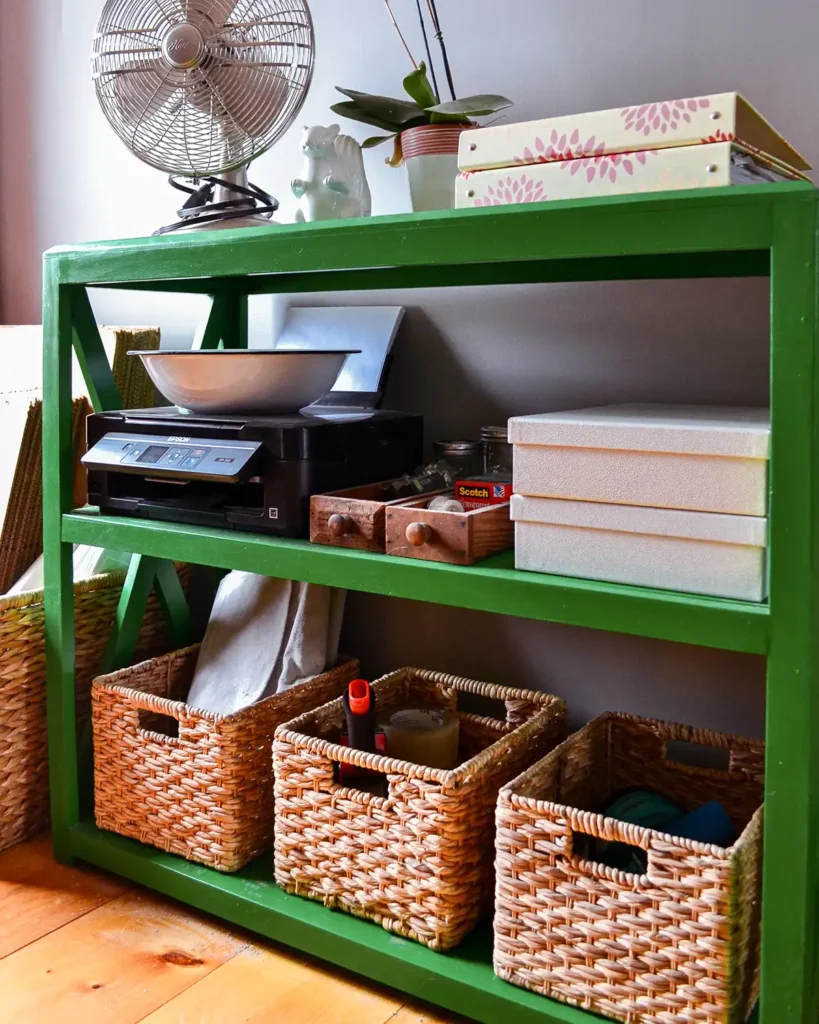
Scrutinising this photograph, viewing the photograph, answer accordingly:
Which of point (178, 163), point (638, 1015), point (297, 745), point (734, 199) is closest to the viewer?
point (734, 199)

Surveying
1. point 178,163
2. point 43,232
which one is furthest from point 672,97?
point 43,232

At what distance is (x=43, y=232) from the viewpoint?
7.50 ft

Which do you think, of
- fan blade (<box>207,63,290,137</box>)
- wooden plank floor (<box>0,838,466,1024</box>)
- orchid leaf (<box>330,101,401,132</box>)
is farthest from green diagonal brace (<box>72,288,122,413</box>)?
wooden plank floor (<box>0,838,466,1024</box>)

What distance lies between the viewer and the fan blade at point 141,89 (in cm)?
161

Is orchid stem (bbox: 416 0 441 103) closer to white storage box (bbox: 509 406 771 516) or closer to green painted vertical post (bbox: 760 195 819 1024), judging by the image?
white storage box (bbox: 509 406 771 516)

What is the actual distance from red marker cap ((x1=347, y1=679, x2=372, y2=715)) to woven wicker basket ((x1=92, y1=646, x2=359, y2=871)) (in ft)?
0.62

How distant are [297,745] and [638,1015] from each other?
1.76 feet

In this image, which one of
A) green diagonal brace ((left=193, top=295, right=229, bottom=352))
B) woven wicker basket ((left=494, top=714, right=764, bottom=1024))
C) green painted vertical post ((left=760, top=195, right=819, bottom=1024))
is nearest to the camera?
green painted vertical post ((left=760, top=195, right=819, bottom=1024))

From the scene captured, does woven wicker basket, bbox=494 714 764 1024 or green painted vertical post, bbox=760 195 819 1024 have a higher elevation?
green painted vertical post, bbox=760 195 819 1024

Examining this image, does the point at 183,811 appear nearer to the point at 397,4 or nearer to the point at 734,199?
the point at 734,199

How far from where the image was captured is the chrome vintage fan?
1584 millimetres

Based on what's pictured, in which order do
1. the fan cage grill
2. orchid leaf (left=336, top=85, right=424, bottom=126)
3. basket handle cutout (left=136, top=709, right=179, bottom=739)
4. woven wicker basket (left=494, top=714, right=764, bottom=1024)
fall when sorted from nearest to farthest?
1. woven wicker basket (left=494, top=714, right=764, bottom=1024)
2. orchid leaf (left=336, top=85, right=424, bottom=126)
3. the fan cage grill
4. basket handle cutout (left=136, top=709, right=179, bottom=739)

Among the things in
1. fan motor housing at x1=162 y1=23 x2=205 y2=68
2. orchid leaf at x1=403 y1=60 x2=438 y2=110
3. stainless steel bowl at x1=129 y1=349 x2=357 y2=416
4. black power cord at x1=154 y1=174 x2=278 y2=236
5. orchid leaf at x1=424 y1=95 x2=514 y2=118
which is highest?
fan motor housing at x1=162 y1=23 x2=205 y2=68

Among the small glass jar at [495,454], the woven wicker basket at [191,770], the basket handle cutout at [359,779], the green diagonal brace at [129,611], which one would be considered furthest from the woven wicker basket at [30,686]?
the small glass jar at [495,454]
